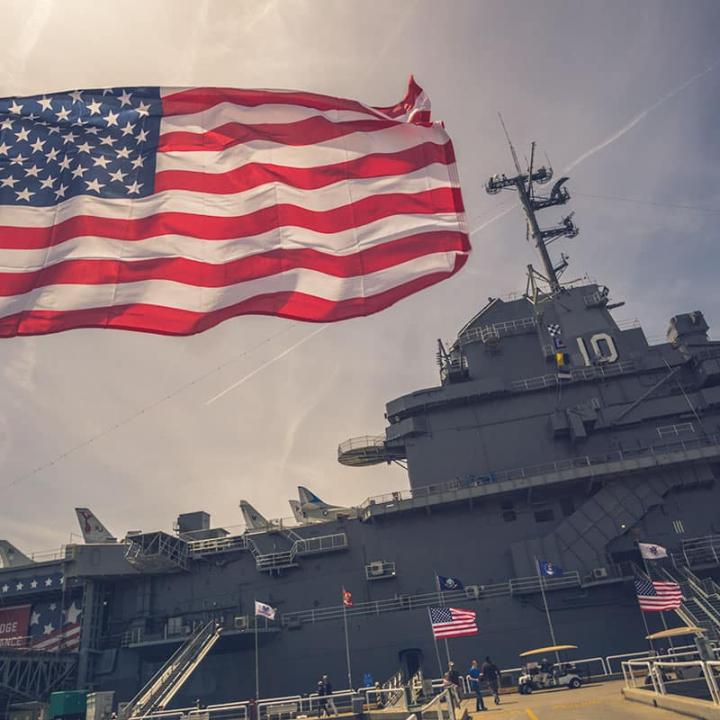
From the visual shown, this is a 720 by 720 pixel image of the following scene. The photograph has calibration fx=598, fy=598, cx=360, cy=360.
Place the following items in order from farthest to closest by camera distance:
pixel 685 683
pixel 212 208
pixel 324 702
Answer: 1. pixel 324 702
2. pixel 685 683
3. pixel 212 208

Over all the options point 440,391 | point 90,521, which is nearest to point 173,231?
point 440,391

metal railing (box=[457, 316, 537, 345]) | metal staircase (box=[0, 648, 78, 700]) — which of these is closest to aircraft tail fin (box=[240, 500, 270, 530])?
metal staircase (box=[0, 648, 78, 700])

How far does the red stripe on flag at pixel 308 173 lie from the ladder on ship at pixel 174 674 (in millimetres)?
23609

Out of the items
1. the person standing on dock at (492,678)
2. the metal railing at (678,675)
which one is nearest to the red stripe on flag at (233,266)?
the metal railing at (678,675)

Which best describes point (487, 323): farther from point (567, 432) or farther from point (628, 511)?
point (628, 511)

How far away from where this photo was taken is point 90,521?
4091 centimetres

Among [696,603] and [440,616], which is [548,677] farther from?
[696,603]

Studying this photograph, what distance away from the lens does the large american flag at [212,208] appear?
31.3 feet

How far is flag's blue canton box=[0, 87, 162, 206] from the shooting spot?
993 centimetres

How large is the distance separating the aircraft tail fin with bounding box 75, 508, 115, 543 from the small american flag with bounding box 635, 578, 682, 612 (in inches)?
1283

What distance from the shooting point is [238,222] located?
10.1 meters

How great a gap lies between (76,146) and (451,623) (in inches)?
852

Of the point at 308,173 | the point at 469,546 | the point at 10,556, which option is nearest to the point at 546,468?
the point at 469,546

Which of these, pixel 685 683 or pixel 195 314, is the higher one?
pixel 195 314
